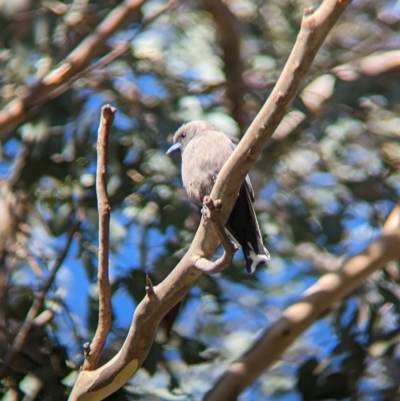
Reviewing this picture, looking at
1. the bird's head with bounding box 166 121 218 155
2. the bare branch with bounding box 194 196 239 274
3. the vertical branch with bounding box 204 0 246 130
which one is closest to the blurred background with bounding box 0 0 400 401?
the vertical branch with bounding box 204 0 246 130

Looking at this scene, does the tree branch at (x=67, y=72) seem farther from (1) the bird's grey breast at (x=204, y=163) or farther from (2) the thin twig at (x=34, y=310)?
(1) the bird's grey breast at (x=204, y=163)

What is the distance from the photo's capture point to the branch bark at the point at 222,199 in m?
2.85

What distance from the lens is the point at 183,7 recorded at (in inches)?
240

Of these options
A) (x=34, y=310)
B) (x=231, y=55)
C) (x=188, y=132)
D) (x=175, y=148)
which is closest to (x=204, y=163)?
(x=188, y=132)

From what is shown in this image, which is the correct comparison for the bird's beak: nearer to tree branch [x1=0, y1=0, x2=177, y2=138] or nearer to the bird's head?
the bird's head

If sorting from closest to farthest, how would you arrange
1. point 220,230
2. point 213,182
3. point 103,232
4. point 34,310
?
1. point 220,230
2. point 103,232
3. point 213,182
4. point 34,310

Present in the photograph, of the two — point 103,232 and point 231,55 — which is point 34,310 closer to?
point 103,232

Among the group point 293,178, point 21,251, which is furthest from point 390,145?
point 21,251

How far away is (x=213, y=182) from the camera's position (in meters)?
4.10

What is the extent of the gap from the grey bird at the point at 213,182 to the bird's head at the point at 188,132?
0.14 meters

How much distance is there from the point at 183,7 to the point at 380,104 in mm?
1601

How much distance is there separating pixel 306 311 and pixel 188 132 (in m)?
1.26

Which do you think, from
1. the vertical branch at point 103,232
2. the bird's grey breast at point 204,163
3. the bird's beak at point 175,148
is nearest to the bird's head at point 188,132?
the bird's beak at point 175,148

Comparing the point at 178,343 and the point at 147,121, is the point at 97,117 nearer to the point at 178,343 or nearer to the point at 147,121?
the point at 147,121
